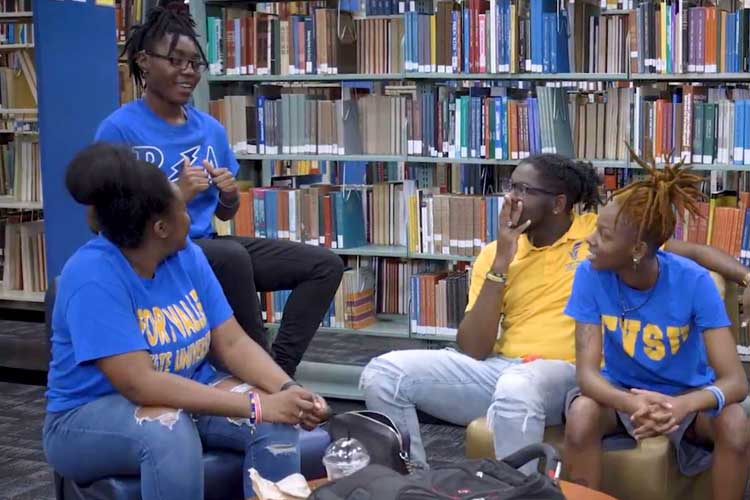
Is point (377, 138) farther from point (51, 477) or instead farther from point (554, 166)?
point (51, 477)

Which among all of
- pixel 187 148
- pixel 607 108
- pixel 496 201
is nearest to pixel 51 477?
pixel 187 148

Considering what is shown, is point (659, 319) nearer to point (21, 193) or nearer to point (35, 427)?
point (35, 427)

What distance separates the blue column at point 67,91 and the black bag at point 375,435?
2382 millimetres

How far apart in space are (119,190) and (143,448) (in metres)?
0.62

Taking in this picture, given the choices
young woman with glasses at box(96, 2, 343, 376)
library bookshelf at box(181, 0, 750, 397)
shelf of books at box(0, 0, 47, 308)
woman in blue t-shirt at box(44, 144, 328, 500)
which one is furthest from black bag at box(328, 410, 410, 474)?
shelf of books at box(0, 0, 47, 308)

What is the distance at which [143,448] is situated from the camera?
2672 mm

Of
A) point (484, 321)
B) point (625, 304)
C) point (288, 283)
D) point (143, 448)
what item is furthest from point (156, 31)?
point (625, 304)

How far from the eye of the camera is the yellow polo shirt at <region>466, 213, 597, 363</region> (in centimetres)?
351

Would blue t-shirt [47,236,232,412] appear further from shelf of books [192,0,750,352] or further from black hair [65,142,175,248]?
shelf of books [192,0,750,352]

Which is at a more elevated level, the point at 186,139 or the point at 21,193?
the point at 186,139

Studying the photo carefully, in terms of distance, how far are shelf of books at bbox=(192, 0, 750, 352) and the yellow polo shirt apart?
1046 millimetres

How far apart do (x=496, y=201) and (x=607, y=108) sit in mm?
605

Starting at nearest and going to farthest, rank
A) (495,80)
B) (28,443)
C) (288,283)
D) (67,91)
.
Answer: (288,283) → (28,443) → (67,91) → (495,80)

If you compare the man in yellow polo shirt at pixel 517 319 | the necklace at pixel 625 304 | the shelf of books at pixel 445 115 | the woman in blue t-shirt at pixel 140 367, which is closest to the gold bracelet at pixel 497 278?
the man in yellow polo shirt at pixel 517 319
